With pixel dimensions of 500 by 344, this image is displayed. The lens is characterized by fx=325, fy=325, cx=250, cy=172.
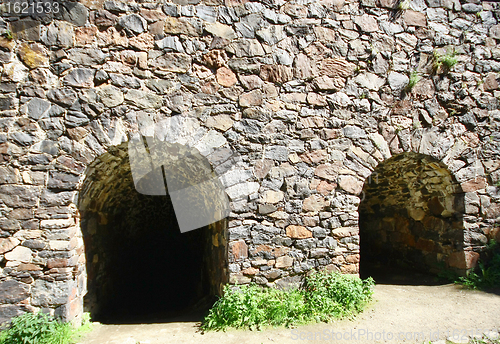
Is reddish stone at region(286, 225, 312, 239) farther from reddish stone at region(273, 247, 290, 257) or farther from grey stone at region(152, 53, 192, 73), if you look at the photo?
grey stone at region(152, 53, 192, 73)

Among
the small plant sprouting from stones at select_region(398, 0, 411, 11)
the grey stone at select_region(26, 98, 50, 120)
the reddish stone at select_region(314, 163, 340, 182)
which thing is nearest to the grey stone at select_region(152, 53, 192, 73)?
the grey stone at select_region(26, 98, 50, 120)

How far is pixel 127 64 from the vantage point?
3.64m

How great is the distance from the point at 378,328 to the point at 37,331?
352cm

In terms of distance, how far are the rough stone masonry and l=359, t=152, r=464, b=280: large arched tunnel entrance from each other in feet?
0.16

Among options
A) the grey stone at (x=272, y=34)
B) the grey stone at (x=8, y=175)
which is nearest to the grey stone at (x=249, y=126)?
the grey stone at (x=272, y=34)

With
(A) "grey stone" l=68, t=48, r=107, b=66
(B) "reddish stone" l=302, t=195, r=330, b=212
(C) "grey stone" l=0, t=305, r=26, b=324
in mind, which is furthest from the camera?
(B) "reddish stone" l=302, t=195, r=330, b=212

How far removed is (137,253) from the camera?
6.41m

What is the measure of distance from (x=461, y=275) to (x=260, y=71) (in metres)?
3.93

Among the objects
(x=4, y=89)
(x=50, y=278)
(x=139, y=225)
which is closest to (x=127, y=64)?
(x=4, y=89)

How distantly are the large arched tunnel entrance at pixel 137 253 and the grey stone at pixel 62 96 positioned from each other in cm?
67

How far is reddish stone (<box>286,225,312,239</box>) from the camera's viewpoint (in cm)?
398

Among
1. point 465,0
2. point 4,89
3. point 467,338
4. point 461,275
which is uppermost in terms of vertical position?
point 465,0

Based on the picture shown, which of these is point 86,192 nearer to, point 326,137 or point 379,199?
point 326,137

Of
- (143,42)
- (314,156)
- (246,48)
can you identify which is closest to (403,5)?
(246,48)
